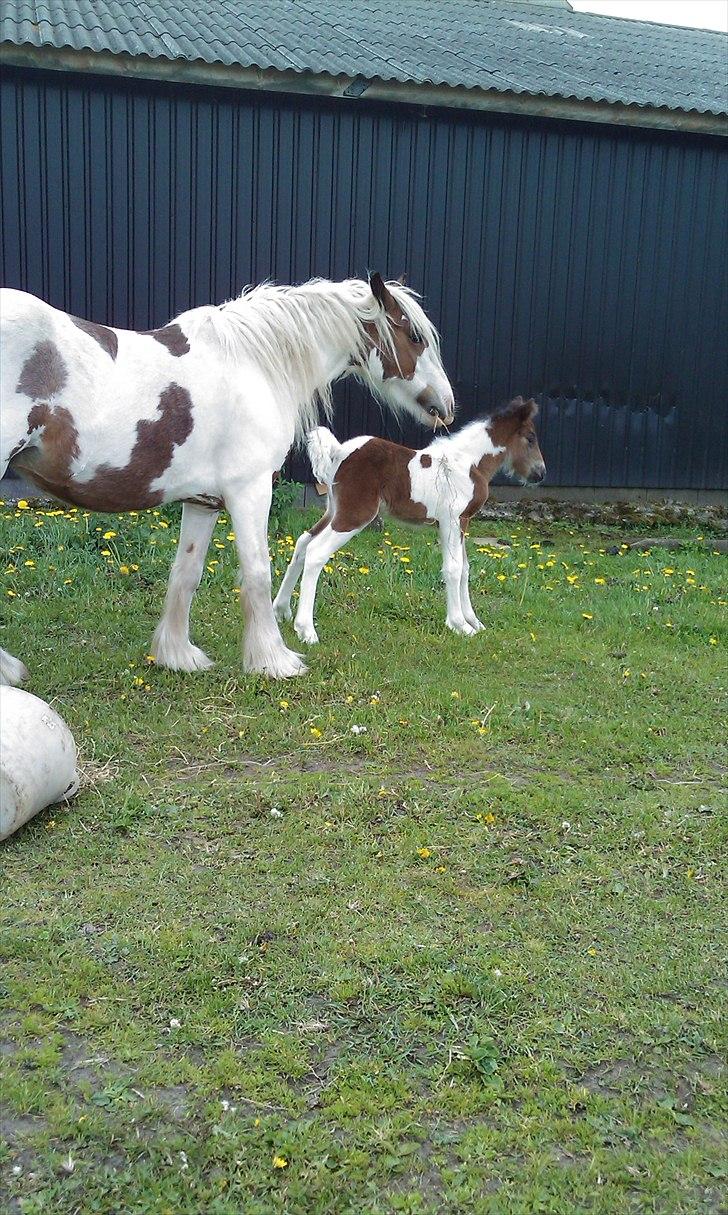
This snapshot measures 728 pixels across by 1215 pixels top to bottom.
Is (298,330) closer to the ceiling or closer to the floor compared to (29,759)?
closer to the ceiling

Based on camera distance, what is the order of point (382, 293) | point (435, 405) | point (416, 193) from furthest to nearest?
1. point (416, 193)
2. point (435, 405)
3. point (382, 293)

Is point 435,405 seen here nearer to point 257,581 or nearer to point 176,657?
point 257,581

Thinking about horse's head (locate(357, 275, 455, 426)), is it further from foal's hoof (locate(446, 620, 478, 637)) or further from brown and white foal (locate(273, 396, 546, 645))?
foal's hoof (locate(446, 620, 478, 637))

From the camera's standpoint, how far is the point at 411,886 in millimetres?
3711

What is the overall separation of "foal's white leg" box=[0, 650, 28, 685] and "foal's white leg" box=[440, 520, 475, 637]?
2.72 metres

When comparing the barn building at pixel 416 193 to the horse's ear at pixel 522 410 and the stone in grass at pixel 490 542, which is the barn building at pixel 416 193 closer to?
the stone in grass at pixel 490 542

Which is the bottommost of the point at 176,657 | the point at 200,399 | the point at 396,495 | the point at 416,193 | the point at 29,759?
the point at 176,657

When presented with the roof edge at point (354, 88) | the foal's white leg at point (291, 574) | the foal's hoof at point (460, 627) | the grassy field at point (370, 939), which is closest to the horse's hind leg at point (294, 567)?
the foal's white leg at point (291, 574)

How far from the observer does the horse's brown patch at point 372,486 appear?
676 centimetres

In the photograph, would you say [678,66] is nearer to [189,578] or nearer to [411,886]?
[189,578]

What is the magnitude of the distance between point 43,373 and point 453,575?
119 inches

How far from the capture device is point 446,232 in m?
11.7

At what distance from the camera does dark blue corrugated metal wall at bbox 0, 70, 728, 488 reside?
10.6m

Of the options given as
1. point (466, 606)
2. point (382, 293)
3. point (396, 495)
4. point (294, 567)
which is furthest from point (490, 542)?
point (382, 293)
